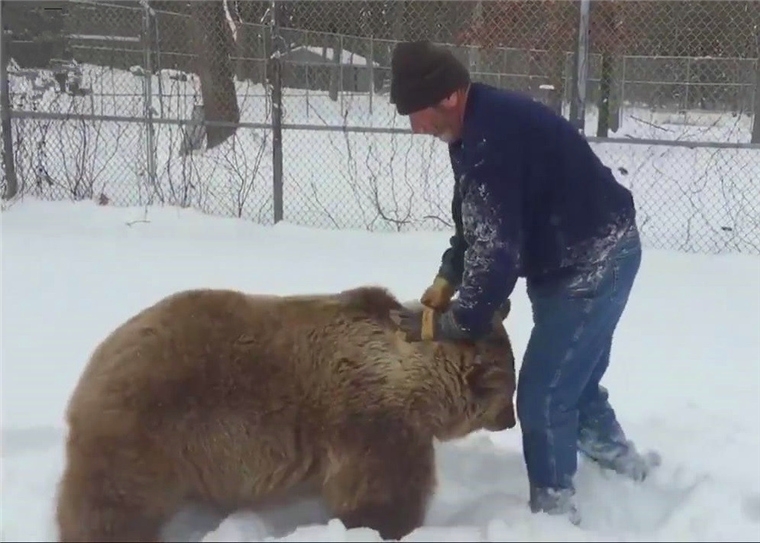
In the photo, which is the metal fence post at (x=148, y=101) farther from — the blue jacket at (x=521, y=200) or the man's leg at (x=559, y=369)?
the man's leg at (x=559, y=369)

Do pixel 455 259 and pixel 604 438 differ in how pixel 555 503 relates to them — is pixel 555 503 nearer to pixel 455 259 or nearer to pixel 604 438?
pixel 604 438

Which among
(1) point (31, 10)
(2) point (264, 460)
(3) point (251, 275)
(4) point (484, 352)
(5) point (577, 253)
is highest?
(1) point (31, 10)

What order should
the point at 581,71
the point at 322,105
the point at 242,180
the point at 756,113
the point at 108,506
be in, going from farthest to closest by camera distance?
the point at 322,105 < the point at 756,113 < the point at 242,180 < the point at 581,71 < the point at 108,506

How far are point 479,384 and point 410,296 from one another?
124 inches

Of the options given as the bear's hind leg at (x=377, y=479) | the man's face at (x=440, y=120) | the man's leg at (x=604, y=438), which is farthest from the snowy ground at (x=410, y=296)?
the man's face at (x=440, y=120)

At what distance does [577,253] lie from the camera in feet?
11.0

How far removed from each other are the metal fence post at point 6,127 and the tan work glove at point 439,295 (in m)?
7.52

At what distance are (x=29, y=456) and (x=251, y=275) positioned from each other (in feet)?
10.8

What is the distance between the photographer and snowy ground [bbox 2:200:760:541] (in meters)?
3.41

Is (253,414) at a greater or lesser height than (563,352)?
lesser

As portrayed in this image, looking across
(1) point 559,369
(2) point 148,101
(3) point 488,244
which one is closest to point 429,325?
(3) point 488,244

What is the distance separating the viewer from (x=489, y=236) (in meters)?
3.10

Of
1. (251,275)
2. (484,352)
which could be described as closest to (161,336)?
(484,352)

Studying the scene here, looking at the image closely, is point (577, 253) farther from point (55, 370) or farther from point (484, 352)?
point (55, 370)
